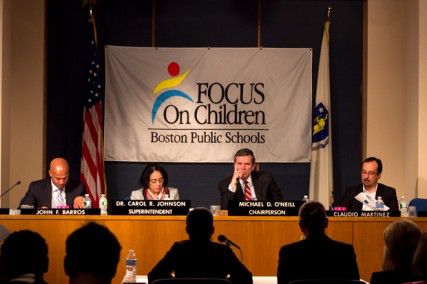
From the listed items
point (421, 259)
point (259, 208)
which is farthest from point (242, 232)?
point (421, 259)

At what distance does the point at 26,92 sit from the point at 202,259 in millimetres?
5178

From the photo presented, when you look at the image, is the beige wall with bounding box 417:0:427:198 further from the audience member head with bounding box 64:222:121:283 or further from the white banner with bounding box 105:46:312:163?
the audience member head with bounding box 64:222:121:283

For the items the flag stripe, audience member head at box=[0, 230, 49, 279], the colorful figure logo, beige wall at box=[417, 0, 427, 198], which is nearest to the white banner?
the colorful figure logo

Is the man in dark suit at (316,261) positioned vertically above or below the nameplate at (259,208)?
below

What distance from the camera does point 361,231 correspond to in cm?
639

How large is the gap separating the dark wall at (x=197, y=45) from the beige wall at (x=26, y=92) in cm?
19

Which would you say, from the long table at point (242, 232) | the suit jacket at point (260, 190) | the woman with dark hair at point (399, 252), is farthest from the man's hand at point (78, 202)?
the woman with dark hair at point (399, 252)

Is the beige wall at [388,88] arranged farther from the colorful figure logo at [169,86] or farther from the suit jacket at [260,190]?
the colorful figure logo at [169,86]

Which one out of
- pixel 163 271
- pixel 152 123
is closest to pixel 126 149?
pixel 152 123

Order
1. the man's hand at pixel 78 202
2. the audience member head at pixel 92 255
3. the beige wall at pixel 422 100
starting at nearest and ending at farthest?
1. the audience member head at pixel 92 255
2. the man's hand at pixel 78 202
3. the beige wall at pixel 422 100

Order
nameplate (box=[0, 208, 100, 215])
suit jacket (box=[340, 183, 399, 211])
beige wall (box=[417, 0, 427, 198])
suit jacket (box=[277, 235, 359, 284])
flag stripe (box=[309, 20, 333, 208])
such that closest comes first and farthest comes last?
suit jacket (box=[277, 235, 359, 284])
nameplate (box=[0, 208, 100, 215])
suit jacket (box=[340, 183, 399, 211])
beige wall (box=[417, 0, 427, 198])
flag stripe (box=[309, 20, 333, 208])

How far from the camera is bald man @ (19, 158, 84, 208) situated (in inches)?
303

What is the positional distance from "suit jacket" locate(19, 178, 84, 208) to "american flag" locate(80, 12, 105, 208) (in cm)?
108

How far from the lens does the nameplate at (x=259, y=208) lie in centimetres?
647
